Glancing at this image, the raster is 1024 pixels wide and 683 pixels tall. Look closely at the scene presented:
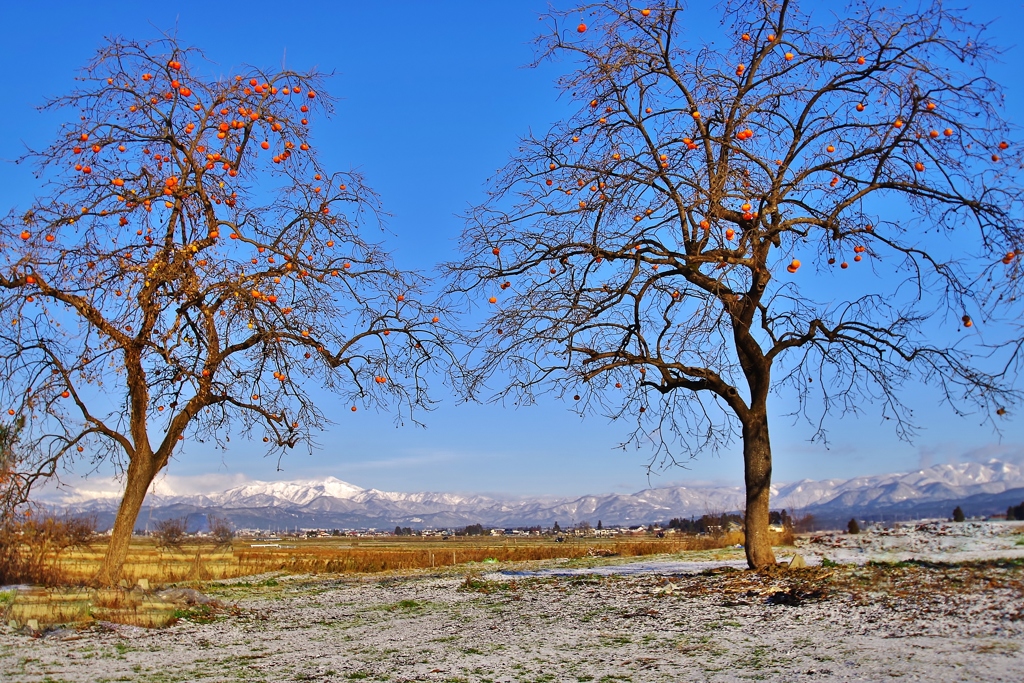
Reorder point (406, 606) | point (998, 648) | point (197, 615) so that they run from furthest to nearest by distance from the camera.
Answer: point (406, 606), point (197, 615), point (998, 648)

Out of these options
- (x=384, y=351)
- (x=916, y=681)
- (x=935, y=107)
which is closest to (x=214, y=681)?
(x=916, y=681)

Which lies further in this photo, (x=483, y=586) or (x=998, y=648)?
(x=483, y=586)

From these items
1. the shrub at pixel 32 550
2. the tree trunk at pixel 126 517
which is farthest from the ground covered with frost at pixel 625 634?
the shrub at pixel 32 550

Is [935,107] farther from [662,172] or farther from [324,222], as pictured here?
[324,222]

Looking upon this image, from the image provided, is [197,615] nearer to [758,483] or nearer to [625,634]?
[625,634]

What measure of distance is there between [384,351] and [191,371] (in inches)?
135

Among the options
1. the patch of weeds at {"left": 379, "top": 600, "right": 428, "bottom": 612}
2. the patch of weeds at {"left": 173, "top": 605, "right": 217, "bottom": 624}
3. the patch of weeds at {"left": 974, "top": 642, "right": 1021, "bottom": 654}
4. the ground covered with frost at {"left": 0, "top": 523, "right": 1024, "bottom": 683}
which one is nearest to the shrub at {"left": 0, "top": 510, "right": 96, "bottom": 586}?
the patch of weeds at {"left": 173, "top": 605, "right": 217, "bottom": 624}

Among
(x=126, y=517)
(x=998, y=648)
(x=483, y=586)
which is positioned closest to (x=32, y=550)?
(x=126, y=517)

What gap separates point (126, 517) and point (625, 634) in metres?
9.21

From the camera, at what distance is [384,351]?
14.1 metres

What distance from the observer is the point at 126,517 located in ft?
41.9

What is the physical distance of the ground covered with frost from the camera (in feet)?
20.7

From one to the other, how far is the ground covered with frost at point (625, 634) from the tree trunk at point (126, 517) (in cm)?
257

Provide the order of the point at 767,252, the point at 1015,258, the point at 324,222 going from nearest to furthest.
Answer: the point at 1015,258 → the point at 767,252 → the point at 324,222
